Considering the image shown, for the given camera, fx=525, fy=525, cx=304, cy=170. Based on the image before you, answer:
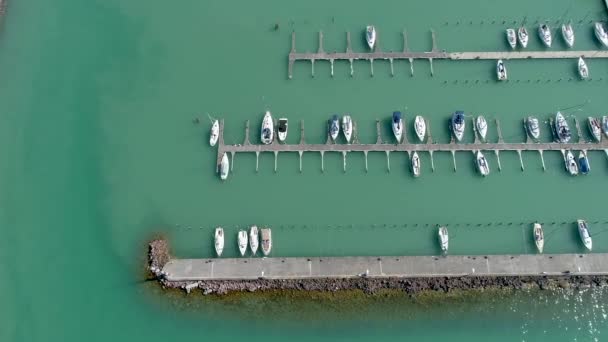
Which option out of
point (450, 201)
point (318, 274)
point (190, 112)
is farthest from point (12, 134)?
point (450, 201)

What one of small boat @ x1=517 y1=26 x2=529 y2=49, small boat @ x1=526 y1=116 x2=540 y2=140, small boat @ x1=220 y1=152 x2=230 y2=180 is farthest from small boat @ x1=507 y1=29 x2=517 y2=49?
small boat @ x1=220 y1=152 x2=230 y2=180

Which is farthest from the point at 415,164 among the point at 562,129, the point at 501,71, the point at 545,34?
the point at 545,34

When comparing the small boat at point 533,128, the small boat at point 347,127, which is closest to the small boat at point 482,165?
the small boat at point 533,128

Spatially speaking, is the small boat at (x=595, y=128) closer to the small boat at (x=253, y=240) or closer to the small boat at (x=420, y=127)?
the small boat at (x=420, y=127)

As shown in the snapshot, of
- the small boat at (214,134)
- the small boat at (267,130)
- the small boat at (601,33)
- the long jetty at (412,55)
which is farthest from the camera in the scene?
the small boat at (601,33)

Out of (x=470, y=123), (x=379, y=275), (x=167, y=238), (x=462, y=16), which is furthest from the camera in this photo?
(x=462, y=16)

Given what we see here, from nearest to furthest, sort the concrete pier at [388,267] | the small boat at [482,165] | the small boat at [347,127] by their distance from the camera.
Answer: the concrete pier at [388,267] → the small boat at [482,165] → the small boat at [347,127]

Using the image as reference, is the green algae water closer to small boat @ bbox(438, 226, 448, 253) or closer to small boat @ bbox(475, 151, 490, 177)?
small boat @ bbox(438, 226, 448, 253)

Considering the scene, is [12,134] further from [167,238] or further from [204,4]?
[204,4]
